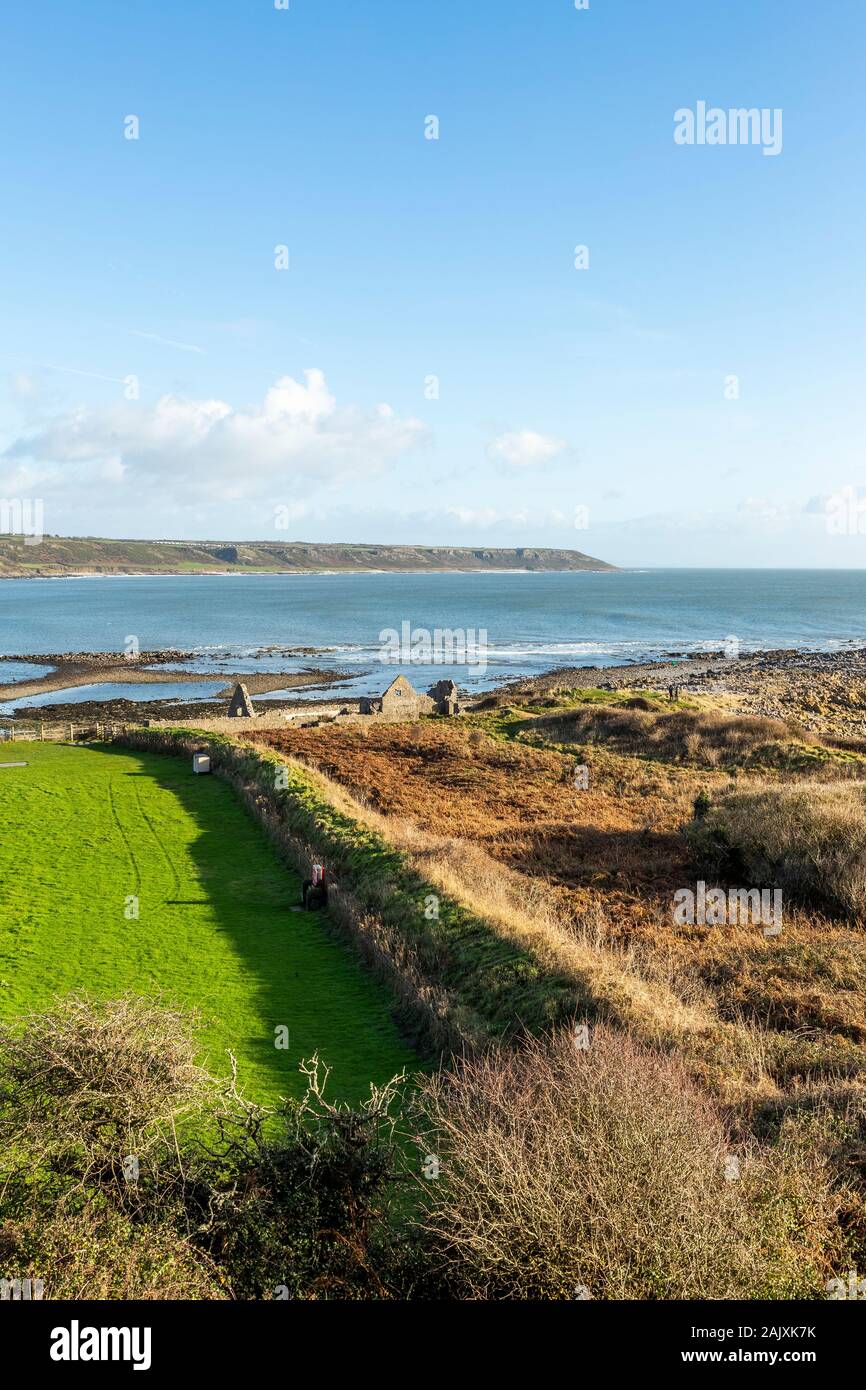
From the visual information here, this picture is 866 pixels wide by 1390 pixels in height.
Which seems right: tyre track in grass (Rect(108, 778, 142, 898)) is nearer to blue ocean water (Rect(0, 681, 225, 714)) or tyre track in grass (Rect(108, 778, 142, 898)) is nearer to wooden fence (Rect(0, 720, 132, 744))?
wooden fence (Rect(0, 720, 132, 744))

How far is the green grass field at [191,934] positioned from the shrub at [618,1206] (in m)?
4.52

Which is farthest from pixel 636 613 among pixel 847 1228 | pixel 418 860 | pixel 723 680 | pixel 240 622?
pixel 847 1228

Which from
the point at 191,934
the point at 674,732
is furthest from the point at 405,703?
the point at 191,934

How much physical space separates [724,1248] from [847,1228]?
7.32 ft

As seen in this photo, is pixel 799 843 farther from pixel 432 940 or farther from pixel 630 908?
pixel 432 940

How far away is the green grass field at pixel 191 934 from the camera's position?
1389 centimetres

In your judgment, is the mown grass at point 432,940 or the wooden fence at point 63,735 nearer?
the mown grass at point 432,940

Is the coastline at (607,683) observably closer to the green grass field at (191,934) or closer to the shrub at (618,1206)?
the green grass field at (191,934)

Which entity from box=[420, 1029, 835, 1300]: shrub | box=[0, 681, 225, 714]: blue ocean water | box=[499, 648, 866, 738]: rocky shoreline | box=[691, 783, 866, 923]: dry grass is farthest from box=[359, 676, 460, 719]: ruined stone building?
box=[420, 1029, 835, 1300]: shrub

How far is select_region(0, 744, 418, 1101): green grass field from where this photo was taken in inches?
547

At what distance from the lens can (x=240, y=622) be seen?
500ft

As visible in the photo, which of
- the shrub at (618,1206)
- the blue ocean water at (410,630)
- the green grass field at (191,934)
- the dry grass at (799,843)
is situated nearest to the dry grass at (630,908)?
the dry grass at (799,843)

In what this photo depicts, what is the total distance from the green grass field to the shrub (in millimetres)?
4520
